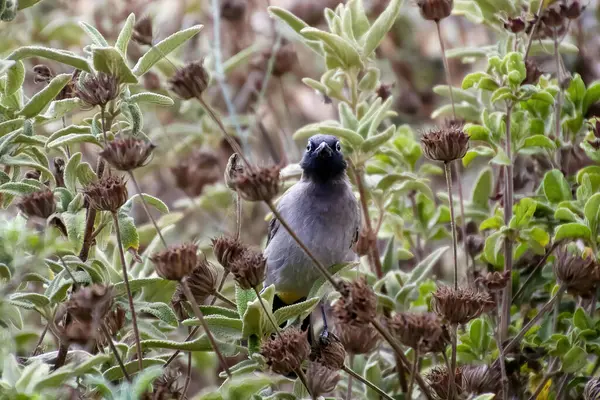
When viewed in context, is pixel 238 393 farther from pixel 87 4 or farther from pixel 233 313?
pixel 87 4

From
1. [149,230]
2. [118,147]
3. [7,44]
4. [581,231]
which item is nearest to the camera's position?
[118,147]

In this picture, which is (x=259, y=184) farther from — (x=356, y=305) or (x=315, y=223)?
(x=315, y=223)

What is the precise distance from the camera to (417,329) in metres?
1.56

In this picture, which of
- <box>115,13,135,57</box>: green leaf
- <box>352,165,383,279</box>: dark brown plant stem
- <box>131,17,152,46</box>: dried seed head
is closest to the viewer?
<box>115,13,135,57</box>: green leaf

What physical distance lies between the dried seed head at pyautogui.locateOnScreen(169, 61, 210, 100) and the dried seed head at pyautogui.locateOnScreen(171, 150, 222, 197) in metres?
1.63

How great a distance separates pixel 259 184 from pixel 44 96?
0.67m

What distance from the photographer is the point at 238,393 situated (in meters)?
1.70

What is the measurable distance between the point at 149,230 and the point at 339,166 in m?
0.70

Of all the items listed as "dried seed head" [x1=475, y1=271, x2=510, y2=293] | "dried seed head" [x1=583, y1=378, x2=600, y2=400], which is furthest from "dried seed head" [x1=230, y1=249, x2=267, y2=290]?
"dried seed head" [x1=583, y1=378, x2=600, y2=400]

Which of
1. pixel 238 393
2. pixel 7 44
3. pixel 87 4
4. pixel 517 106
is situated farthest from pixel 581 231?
pixel 87 4

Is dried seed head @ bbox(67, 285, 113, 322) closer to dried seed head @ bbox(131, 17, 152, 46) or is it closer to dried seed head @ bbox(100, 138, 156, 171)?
dried seed head @ bbox(100, 138, 156, 171)

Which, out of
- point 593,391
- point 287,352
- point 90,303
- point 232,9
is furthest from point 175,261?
point 232,9

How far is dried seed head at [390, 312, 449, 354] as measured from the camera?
1558 mm

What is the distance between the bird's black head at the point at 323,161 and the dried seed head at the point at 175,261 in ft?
4.44
